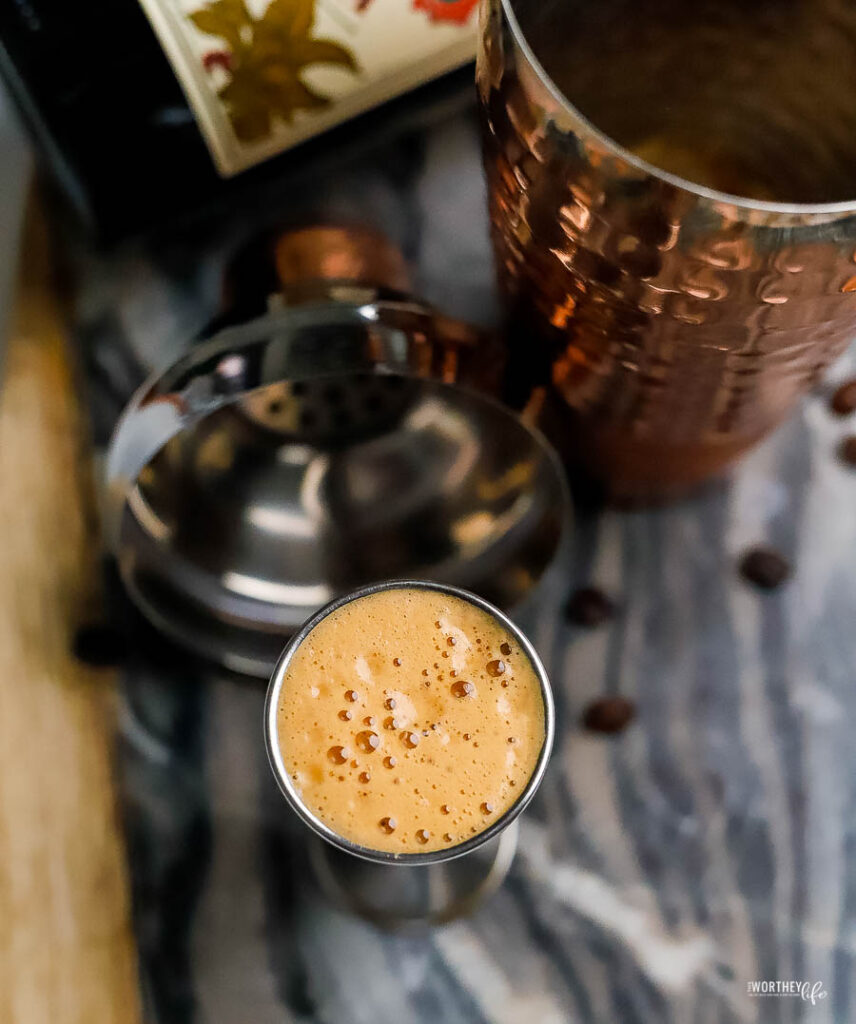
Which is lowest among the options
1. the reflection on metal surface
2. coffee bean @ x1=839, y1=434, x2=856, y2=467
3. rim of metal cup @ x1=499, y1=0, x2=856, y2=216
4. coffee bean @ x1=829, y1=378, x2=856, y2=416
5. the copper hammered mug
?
coffee bean @ x1=839, y1=434, x2=856, y2=467

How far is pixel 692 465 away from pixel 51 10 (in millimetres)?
410

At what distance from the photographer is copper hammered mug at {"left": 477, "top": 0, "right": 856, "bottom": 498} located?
37cm

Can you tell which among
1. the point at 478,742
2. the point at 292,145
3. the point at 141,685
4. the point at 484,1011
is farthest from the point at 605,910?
the point at 292,145

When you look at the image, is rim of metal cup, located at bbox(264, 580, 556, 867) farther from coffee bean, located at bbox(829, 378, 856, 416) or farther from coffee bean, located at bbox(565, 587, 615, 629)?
coffee bean, located at bbox(829, 378, 856, 416)

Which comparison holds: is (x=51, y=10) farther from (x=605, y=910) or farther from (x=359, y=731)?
(x=605, y=910)

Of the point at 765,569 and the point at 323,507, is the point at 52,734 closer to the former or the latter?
the point at 323,507

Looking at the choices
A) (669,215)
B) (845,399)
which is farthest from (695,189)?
(845,399)

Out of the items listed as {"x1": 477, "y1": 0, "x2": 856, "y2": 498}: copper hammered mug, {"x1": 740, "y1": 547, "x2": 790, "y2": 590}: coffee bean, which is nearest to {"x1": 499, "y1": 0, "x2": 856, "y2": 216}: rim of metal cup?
{"x1": 477, "y1": 0, "x2": 856, "y2": 498}: copper hammered mug

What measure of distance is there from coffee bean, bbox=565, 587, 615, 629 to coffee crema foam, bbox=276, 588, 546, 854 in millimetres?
167

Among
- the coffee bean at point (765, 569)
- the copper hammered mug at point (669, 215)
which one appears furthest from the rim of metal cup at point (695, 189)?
the coffee bean at point (765, 569)

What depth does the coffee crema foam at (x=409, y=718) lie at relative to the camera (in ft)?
1.54

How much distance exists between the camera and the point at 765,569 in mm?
650

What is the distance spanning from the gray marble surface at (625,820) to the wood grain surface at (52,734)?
2 cm

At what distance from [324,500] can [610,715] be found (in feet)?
0.70
